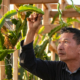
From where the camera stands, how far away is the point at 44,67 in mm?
1374

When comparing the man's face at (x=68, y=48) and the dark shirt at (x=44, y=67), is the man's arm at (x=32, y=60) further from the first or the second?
the man's face at (x=68, y=48)

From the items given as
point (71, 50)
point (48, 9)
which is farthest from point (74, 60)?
point (48, 9)

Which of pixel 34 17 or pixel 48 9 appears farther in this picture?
pixel 48 9

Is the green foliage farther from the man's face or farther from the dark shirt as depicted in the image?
the man's face

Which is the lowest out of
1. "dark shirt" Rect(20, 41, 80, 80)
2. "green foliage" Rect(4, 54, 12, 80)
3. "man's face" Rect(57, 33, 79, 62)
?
"green foliage" Rect(4, 54, 12, 80)

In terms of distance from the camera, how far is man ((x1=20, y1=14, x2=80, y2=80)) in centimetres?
127

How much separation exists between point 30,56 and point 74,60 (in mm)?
288

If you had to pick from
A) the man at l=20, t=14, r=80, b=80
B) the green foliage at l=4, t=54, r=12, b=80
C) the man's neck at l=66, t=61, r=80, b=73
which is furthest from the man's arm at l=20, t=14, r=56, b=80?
the green foliage at l=4, t=54, r=12, b=80

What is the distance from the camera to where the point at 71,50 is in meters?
1.29

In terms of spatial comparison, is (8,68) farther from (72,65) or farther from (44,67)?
(72,65)

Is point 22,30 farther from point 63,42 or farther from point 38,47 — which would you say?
point 63,42

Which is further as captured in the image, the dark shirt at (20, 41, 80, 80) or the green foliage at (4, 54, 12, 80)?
the green foliage at (4, 54, 12, 80)

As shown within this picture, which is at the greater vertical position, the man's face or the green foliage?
the man's face

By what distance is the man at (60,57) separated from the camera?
4.17 feet
